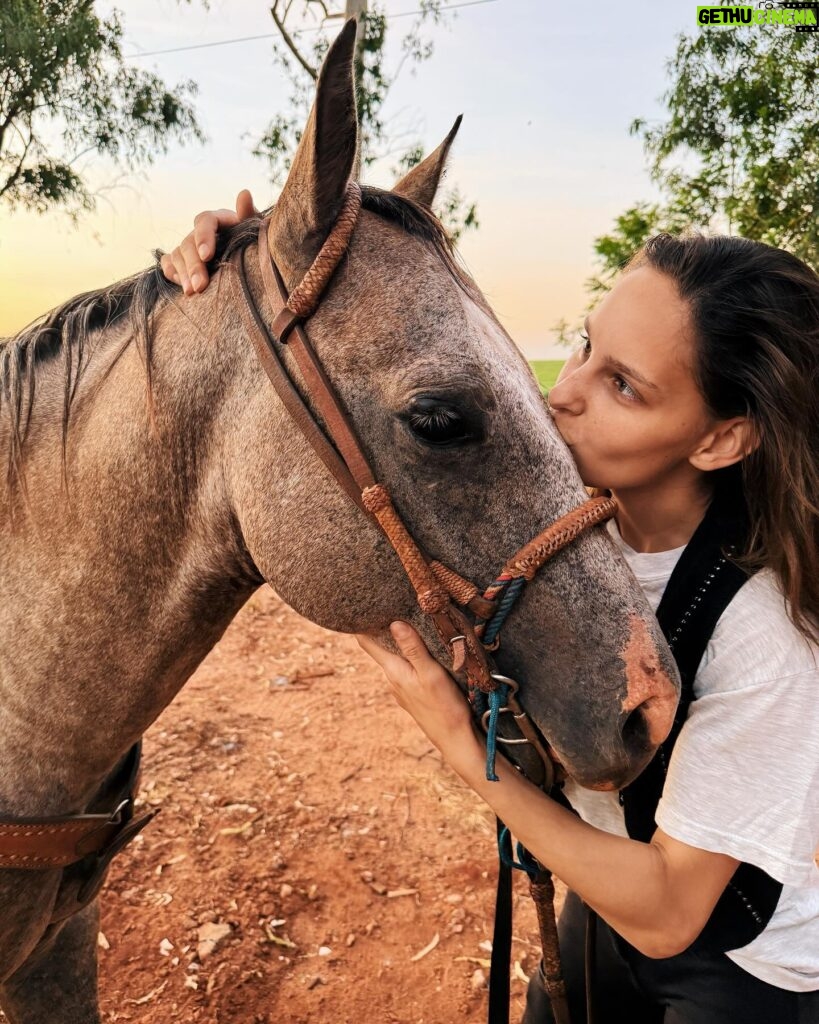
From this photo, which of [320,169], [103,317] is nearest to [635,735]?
[320,169]

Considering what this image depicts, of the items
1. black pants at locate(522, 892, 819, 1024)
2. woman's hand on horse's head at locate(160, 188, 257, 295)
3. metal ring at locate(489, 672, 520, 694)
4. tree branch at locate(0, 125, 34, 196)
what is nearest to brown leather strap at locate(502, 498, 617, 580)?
metal ring at locate(489, 672, 520, 694)

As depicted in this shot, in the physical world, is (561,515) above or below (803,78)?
below

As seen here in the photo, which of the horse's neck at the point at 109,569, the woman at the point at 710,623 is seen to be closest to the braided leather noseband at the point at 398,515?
the woman at the point at 710,623

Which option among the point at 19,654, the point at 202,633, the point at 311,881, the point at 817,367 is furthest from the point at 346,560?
the point at 311,881

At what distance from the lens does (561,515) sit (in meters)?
1.40

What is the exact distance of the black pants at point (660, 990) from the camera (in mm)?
1653

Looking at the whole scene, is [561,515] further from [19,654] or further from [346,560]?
[19,654]

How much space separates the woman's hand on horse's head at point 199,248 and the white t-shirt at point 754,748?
1.43 metres

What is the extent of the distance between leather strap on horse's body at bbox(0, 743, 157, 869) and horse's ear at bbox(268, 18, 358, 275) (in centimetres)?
141

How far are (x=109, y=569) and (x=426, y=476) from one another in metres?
0.77

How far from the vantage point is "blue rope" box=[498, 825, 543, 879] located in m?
1.73

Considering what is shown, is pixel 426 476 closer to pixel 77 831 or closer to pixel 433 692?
pixel 433 692

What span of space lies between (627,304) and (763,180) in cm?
910

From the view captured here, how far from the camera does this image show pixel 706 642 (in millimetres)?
1526
